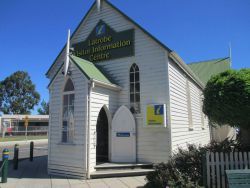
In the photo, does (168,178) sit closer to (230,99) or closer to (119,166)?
(230,99)

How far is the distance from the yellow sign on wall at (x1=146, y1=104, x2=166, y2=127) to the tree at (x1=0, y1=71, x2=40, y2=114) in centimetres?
6776

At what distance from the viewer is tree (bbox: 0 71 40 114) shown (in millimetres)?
70500

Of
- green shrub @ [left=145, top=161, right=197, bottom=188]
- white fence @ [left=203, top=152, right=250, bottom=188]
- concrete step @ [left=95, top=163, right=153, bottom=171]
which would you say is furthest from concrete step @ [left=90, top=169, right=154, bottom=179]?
white fence @ [left=203, top=152, right=250, bottom=188]

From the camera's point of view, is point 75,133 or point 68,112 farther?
point 68,112

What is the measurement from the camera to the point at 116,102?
40.8 ft

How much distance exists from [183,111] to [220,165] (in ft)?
21.4

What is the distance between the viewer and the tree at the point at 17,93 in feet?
231

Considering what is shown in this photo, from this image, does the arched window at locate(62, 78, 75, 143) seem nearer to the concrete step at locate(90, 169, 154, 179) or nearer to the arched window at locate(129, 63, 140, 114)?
the concrete step at locate(90, 169, 154, 179)

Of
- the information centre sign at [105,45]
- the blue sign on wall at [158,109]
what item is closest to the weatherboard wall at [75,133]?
the information centre sign at [105,45]

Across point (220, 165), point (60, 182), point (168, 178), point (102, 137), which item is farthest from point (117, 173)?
point (220, 165)

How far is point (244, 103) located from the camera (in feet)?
26.2

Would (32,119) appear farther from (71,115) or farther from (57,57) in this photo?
(71,115)

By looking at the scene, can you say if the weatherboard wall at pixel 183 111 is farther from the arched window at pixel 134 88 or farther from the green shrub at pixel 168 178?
the green shrub at pixel 168 178

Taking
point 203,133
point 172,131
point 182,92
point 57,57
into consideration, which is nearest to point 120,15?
point 57,57
